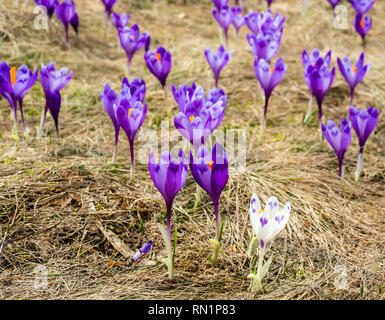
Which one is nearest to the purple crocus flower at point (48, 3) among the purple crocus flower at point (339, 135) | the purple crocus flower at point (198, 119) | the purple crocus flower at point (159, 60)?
the purple crocus flower at point (159, 60)

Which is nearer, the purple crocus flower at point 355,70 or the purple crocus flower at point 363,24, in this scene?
the purple crocus flower at point 355,70

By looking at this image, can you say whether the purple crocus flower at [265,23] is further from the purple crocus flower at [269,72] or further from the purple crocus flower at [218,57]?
the purple crocus flower at [269,72]

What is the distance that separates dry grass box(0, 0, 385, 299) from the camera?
198 cm

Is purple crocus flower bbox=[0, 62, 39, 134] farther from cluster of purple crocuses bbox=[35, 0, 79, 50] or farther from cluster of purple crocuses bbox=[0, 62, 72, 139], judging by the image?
cluster of purple crocuses bbox=[35, 0, 79, 50]

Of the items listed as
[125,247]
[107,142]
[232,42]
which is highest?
[232,42]

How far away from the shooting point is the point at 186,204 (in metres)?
2.55

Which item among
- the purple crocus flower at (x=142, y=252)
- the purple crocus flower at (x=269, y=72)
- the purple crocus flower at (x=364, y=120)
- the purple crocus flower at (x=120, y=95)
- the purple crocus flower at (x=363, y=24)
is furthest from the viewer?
the purple crocus flower at (x=363, y=24)

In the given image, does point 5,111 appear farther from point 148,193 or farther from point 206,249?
point 206,249

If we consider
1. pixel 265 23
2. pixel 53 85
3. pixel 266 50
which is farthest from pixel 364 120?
pixel 53 85

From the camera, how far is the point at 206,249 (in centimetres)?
220

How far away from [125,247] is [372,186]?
1.59 metres

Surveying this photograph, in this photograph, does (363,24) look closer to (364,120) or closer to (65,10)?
(364,120)

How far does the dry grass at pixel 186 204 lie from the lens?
198 centimetres
